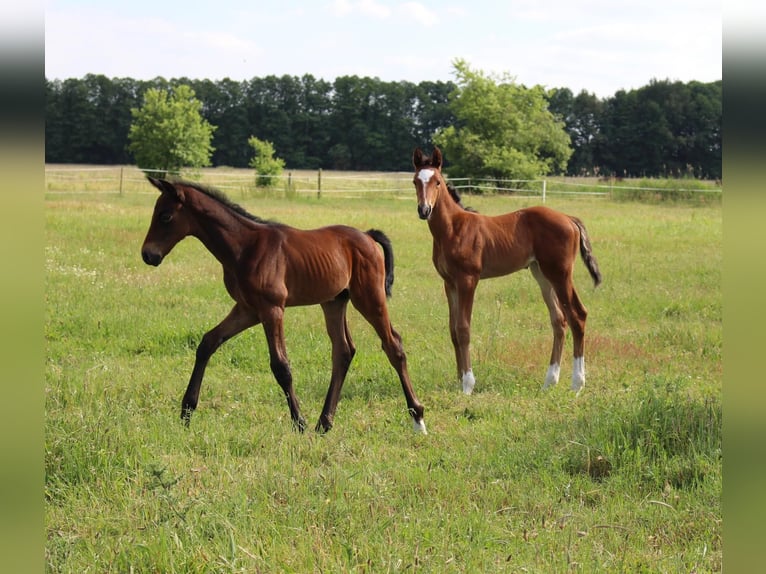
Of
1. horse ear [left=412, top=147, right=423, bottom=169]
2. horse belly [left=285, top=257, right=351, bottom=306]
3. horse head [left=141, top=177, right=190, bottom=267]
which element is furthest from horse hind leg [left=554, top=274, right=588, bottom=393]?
horse head [left=141, top=177, right=190, bottom=267]

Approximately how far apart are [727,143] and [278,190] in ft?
117

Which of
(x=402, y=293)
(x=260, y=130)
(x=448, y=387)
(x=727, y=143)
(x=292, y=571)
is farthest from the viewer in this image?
(x=260, y=130)

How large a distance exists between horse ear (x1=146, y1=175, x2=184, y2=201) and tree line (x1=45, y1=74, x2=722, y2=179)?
7199 cm

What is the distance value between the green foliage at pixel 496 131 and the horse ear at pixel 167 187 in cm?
4076

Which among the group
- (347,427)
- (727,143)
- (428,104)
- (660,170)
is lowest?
(347,427)

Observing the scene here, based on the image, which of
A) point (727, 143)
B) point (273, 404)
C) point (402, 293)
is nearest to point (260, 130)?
point (402, 293)

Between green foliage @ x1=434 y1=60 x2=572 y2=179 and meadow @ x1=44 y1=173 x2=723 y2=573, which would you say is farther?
green foliage @ x1=434 y1=60 x2=572 y2=179

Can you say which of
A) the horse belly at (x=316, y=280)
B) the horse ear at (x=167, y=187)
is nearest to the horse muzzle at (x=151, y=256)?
the horse ear at (x=167, y=187)

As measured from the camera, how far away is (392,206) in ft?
103

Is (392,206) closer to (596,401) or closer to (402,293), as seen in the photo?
(402,293)

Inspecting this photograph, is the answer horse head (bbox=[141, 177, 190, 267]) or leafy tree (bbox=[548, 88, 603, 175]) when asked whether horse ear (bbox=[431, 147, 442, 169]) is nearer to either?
horse head (bbox=[141, 177, 190, 267])

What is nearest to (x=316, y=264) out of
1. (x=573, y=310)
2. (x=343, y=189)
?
(x=573, y=310)

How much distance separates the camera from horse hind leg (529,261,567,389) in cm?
797

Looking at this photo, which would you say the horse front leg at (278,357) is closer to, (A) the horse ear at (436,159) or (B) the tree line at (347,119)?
(A) the horse ear at (436,159)
